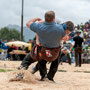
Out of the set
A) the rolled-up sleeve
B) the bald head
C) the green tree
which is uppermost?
the bald head

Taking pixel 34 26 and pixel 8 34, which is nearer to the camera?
pixel 34 26

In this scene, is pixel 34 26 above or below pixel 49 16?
below

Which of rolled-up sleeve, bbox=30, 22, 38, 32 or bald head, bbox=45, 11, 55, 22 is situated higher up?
bald head, bbox=45, 11, 55, 22

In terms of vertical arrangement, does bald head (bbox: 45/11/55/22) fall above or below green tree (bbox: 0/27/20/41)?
above

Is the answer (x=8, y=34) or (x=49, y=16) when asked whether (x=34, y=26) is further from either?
(x=8, y=34)

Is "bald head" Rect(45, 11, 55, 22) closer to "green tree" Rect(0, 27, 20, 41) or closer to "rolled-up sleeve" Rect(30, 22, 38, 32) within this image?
"rolled-up sleeve" Rect(30, 22, 38, 32)

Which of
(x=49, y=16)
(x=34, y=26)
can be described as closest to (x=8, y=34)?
(x=34, y=26)

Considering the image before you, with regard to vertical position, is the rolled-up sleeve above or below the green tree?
above

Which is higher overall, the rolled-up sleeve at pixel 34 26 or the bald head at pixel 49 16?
the bald head at pixel 49 16

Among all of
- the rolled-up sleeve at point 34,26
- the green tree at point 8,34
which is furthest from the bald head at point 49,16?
the green tree at point 8,34

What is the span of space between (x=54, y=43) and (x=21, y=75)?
Result: 37.1 inches

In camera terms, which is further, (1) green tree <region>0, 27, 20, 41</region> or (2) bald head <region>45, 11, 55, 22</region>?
(1) green tree <region>0, 27, 20, 41</region>

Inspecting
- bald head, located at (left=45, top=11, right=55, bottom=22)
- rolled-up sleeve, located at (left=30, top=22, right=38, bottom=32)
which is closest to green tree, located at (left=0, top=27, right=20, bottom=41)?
rolled-up sleeve, located at (left=30, top=22, right=38, bottom=32)

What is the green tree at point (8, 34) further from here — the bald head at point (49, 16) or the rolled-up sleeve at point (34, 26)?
the bald head at point (49, 16)
